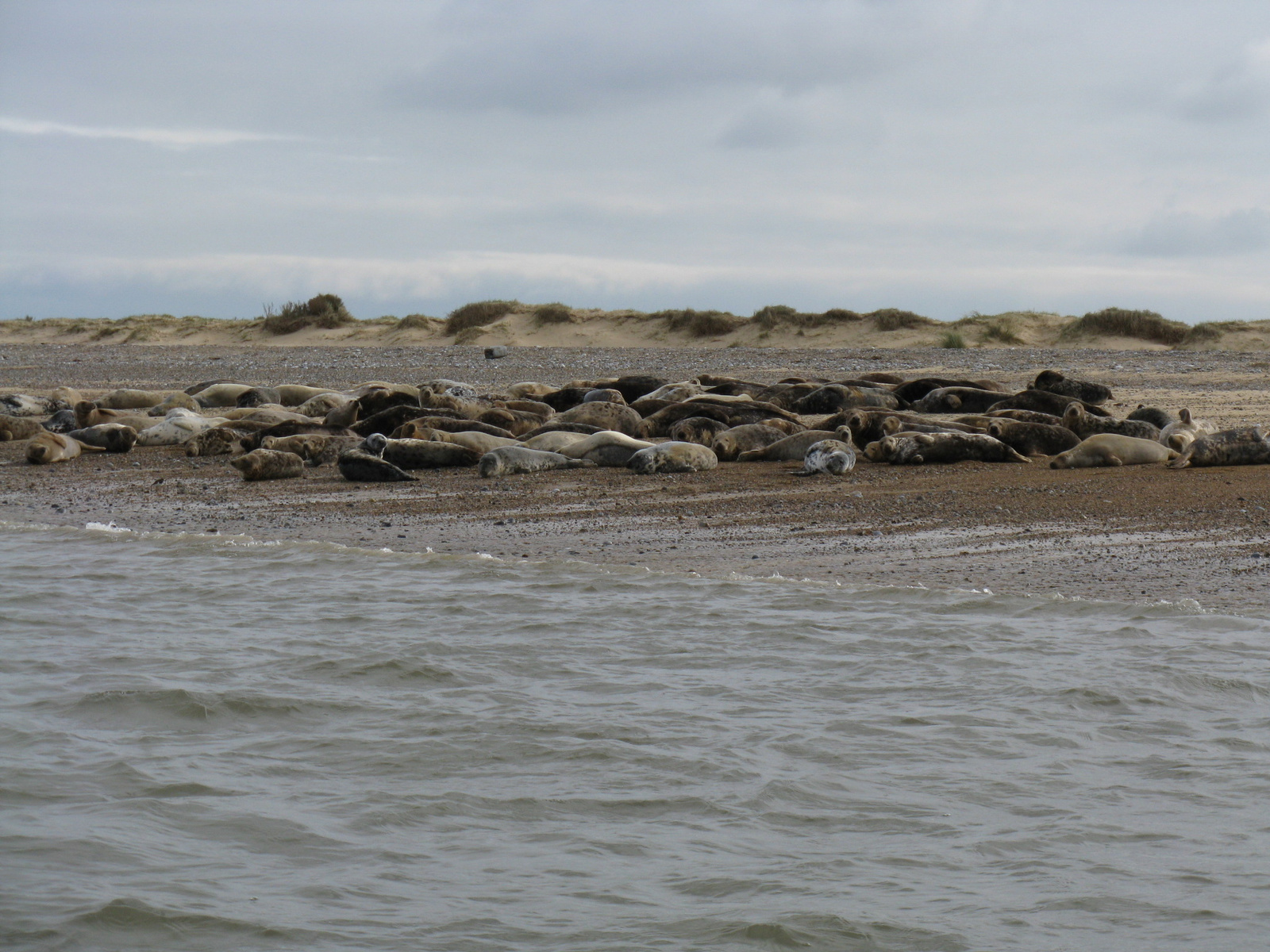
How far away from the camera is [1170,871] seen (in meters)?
3.47

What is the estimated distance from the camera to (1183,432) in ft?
39.5

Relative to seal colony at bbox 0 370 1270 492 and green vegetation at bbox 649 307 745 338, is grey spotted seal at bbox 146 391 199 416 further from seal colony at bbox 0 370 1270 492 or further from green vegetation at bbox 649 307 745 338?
green vegetation at bbox 649 307 745 338

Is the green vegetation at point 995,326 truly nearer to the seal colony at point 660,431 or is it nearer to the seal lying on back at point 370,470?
the seal colony at point 660,431

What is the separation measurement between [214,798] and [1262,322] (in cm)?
3111

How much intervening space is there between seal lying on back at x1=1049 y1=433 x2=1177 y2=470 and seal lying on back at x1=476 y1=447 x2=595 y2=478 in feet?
13.7

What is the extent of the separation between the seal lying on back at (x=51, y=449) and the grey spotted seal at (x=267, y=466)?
250 centimetres

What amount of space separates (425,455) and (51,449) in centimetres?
407

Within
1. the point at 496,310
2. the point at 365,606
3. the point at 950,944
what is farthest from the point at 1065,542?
the point at 496,310

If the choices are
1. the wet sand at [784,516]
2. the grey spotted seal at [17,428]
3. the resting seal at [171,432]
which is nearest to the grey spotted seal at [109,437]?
the wet sand at [784,516]

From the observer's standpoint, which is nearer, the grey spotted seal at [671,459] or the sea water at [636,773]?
the sea water at [636,773]

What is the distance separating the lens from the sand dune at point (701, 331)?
30.8m

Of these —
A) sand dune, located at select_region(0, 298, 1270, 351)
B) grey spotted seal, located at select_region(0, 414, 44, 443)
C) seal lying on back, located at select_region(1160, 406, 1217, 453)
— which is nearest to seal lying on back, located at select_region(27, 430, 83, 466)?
grey spotted seal, located at select_region(0, 414, 44, 443)

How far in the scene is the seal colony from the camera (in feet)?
37.3

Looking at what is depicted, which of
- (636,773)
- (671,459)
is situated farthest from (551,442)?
(636,773)
